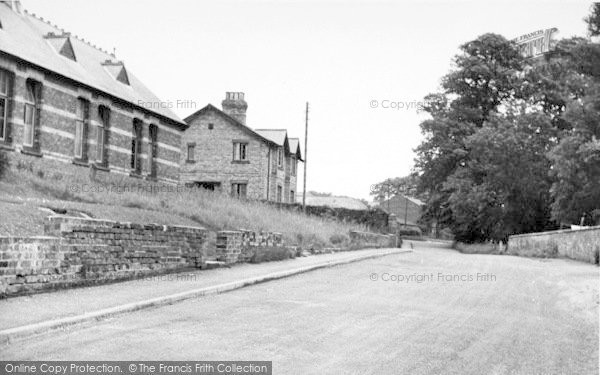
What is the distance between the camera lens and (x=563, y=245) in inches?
1130

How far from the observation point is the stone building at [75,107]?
81.5 feet

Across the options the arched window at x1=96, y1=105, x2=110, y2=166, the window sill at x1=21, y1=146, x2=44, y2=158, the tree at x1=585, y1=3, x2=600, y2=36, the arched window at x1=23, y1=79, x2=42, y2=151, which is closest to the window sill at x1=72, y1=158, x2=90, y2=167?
the arched window at x1=96, y1=105, x2=110, y2=166

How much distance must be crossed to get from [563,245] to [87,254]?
22.9 m

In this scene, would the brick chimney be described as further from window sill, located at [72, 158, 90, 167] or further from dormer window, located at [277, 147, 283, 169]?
window sill, located at [72, 158, 90, 167]

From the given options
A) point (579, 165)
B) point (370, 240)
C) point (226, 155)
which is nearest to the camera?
point (579, 165)

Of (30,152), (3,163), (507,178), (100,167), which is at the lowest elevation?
(3,163)

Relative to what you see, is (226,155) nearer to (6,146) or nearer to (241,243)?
(6,146)

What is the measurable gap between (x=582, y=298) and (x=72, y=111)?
22.1m

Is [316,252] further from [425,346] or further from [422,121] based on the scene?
[422,121]

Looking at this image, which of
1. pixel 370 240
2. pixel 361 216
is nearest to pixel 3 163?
pixel 370 240

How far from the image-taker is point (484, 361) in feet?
22.8

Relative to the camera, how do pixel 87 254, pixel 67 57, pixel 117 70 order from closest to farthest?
1. pixel 87 254
2. pixel 67 57
3. pixel 117 70

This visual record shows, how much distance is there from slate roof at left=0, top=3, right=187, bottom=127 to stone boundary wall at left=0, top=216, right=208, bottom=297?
13.6 metres

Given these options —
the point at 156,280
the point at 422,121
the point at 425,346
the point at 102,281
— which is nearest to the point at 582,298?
the point at 425,346
